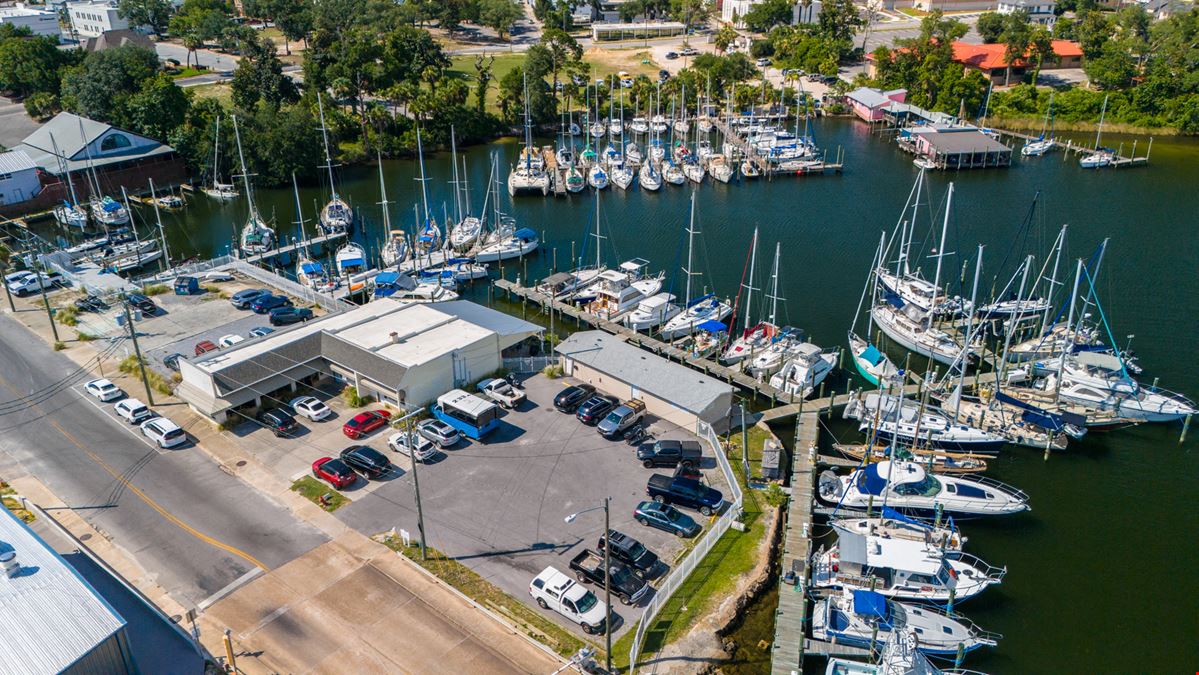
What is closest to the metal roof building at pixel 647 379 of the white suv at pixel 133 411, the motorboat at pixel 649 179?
the white suv at pixel 133 411

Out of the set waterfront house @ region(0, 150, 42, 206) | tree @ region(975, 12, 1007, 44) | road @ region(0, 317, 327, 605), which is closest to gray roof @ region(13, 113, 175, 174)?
waterfront house @ region(0, 150, 42, 206)

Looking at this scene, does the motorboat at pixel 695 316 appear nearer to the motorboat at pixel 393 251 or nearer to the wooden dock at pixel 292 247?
the motorboat at pixel 393 251

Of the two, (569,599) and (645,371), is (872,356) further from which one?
(569,599)

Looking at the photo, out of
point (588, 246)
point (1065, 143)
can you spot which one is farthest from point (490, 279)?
point (1065, 143)

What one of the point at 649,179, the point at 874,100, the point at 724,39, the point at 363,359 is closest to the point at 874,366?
the point at 363,359

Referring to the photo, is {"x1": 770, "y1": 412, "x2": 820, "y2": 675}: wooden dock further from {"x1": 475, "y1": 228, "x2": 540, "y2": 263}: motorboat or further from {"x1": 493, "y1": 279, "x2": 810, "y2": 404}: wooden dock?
{"x1": 475, "y1": 228, "x2": 540, "y2": 263}: motorboat
